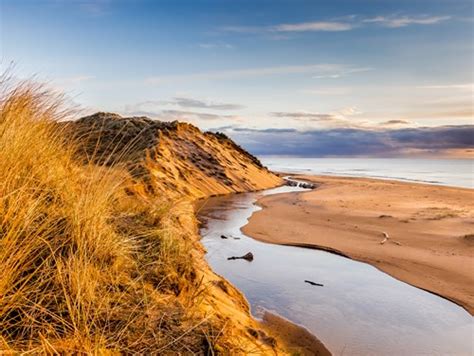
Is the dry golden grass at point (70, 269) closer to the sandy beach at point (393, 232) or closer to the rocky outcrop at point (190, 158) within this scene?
the sandy beach at point (393, 232)

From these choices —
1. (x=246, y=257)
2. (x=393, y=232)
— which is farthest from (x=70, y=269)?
(x=393, y=232)

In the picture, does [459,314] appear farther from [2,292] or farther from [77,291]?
[2,292]

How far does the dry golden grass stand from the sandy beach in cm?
441

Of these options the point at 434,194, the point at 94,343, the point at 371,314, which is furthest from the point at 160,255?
the point at 434,194

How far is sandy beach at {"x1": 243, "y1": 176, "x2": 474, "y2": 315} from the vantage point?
6.90m

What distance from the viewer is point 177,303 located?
326cm

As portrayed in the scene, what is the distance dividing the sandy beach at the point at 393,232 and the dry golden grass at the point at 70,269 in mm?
4410

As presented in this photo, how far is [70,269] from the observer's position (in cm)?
263

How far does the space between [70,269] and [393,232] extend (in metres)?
8.92

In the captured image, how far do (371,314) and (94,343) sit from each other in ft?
13.4

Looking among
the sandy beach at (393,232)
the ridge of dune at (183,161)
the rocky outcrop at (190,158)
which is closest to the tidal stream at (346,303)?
the sandy beach at (393,232)

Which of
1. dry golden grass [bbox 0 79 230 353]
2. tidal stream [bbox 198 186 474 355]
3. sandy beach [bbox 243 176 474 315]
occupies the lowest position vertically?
tidal stream [bbox 198 186 474 355]

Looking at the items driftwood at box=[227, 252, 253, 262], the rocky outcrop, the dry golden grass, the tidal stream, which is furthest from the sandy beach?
the dry golden grass

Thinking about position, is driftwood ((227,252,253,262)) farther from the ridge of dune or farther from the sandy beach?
the sandy beach
